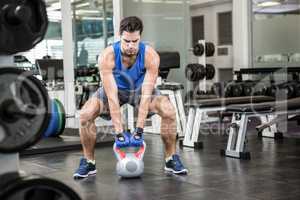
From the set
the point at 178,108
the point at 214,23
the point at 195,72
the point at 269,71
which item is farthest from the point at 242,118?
the point at 214,23

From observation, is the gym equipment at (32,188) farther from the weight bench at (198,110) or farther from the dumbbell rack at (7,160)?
the weight bench at (198,110)

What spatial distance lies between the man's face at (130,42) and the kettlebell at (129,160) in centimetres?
59

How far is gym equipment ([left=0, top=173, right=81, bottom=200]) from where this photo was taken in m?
1.27

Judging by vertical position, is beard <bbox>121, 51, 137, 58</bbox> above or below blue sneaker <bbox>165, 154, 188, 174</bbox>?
above

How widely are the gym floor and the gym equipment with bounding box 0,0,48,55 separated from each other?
1360 millimetres

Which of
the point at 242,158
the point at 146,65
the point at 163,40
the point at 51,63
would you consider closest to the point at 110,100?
the point at 146,65

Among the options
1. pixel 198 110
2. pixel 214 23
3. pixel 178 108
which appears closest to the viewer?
pixel 198 110

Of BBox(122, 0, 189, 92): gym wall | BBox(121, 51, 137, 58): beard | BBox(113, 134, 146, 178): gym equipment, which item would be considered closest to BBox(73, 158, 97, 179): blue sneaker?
BBox(113, 134, 146, 178): gym equipment

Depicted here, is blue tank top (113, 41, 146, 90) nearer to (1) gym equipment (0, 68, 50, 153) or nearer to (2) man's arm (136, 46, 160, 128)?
(2) man's arm (136, 46, 160, 128)

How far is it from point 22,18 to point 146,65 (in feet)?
5.82

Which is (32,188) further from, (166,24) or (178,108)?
(166,24)

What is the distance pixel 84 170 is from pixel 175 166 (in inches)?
23.0

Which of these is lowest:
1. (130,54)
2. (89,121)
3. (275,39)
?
(89,121)

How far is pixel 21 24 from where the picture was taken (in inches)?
53.6
